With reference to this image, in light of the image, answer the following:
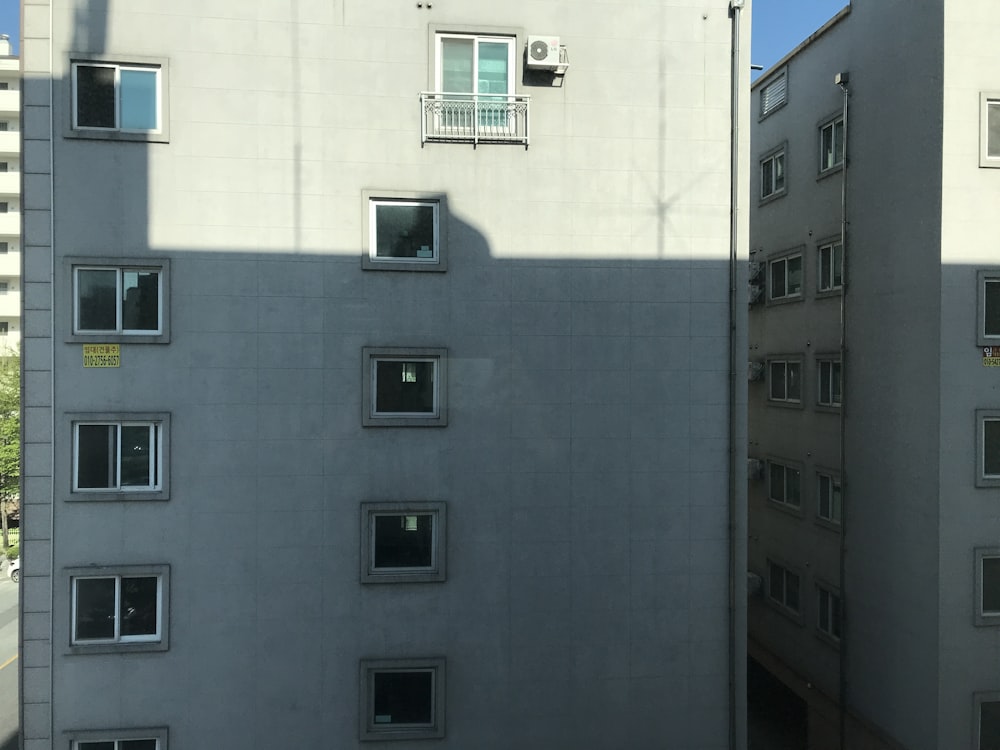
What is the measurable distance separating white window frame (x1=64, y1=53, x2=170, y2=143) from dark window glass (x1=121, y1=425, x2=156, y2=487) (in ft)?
14.0

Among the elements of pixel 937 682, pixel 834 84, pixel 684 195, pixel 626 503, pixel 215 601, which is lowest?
pixel 937 682

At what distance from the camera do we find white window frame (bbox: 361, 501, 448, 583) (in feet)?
34.6

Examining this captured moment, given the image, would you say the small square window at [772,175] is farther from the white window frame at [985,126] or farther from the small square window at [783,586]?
the small square window at [783,586]

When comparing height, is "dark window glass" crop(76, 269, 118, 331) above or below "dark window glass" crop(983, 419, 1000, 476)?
above

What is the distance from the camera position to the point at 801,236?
55.8 feet

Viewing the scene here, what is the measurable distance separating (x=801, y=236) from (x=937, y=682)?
10052mm

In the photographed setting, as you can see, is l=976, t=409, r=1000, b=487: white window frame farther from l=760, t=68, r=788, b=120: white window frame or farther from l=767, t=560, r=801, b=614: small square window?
l=760, t=68, r=788, b=120: white window frame

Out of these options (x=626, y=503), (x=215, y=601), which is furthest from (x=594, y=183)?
(x=215, y=601)

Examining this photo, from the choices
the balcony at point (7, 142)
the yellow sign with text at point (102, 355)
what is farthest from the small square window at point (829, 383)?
the balcony at point (7, 142)

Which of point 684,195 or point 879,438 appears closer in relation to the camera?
point 684,195

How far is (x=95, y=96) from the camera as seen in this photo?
33.3ft

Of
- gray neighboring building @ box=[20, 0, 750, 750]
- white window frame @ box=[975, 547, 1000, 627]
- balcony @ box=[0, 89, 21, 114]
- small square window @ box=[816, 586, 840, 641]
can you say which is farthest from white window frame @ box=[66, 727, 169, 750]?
balcony @ box=[0, 89, 21, 114]

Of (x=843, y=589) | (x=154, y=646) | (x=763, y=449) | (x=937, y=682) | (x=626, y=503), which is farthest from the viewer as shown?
(x=763, y=449)

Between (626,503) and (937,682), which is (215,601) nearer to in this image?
(626,503)
